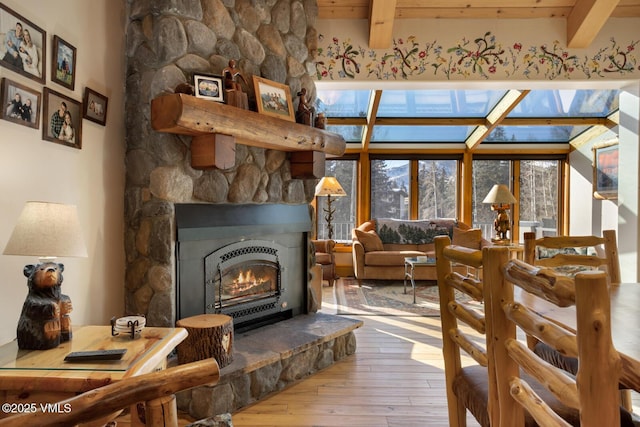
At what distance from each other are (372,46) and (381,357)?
254cm

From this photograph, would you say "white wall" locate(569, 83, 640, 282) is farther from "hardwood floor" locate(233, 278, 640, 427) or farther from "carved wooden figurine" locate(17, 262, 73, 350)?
"carved wooden figurine" locate(17, 262, 73, 350)

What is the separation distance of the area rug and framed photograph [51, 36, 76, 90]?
349 centimetres

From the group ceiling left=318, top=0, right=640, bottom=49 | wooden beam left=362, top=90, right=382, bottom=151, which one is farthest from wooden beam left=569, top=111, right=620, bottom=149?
wooden beam left=362, top=90, right=382, bottom=151

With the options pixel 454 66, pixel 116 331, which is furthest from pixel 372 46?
pixel 116 331

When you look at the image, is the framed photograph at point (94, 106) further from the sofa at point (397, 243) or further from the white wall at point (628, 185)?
the sofa at point (397, 243)

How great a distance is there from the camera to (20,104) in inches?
72.0

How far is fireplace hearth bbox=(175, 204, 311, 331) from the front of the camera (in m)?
2.66

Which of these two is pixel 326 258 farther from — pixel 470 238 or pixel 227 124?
pixel 227 124

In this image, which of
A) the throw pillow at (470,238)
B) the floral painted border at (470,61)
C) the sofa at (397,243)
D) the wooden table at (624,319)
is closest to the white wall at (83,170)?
the floral painted border at (470,61)

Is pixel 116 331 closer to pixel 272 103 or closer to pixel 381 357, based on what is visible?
pixel 272 103

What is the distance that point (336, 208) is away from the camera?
24.9ft

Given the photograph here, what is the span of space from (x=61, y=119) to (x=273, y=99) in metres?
1.37

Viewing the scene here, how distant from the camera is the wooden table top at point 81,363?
1358mm

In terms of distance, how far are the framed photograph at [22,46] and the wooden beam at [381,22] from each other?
7.45 ft
